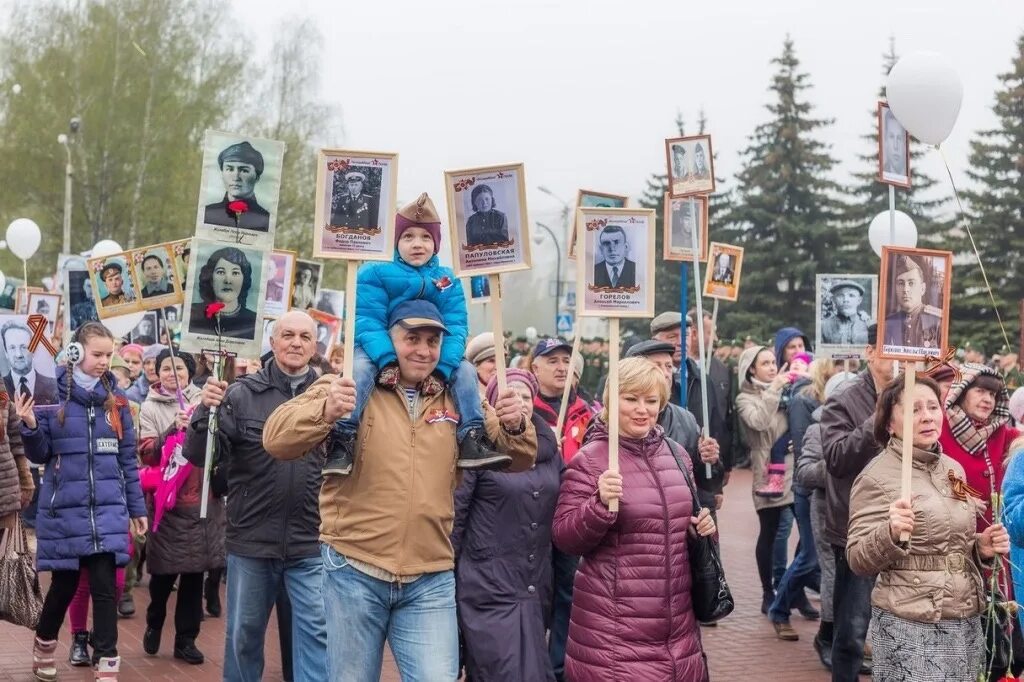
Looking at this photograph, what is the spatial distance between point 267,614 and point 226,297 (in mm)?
1622

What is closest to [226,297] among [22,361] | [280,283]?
[22,361]

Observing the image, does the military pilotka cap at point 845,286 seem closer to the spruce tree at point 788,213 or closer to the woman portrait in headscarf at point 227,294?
the woman portrait in headscarf at point 227,294

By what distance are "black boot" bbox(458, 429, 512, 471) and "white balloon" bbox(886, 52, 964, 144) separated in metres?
4.12

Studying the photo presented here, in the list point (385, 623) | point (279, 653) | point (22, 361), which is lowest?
point (279, 653)

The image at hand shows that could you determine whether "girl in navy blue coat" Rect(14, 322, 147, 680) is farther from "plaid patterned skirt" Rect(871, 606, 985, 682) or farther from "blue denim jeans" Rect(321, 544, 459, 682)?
"plaid patterned skirt" Rect(871, 606, 985, 682)

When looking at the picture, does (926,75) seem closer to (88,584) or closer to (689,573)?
(689,573)

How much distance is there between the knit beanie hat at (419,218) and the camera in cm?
518

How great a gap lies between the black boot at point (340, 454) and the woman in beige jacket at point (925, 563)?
214 cm

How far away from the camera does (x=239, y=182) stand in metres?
6.89


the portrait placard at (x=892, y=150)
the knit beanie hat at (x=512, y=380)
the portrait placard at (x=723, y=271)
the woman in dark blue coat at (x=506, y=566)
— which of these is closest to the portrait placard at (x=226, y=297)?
the knit beanie hat at (x=512, y=380)

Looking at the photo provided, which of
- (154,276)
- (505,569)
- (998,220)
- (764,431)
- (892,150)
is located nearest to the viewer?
(505,569)

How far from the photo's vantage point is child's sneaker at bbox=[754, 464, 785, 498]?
9719mm

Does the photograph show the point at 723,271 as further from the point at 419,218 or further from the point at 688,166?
the point at 419,218

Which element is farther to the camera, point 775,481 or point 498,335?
point 775,481
